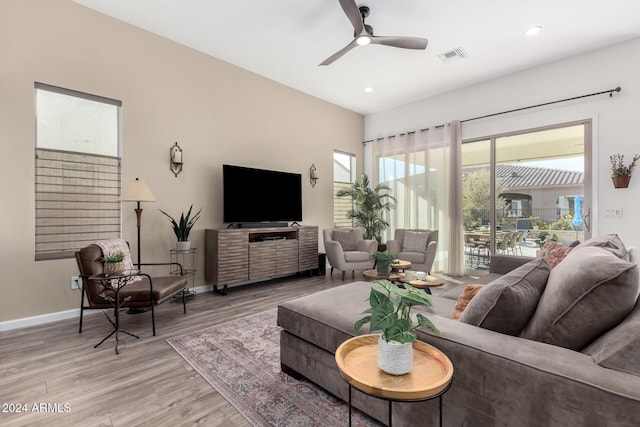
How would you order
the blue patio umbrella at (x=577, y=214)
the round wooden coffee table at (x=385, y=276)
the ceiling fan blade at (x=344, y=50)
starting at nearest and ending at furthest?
the ceiling fan blade at (x=344, y=50), the round wooden coffee table at (x=385, y=276), the blue patio umbrella at (x=577, y=214)

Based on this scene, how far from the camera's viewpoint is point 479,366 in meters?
1.18

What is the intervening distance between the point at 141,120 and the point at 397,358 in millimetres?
3928

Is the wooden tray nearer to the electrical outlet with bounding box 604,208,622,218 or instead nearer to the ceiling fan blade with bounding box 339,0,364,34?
the ceiling fan blade with bounding box 339,0,364,34

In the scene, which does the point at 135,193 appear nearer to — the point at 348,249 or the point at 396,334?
the point at 396,334

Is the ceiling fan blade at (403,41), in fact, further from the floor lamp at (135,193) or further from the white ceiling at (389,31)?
the floor lamp at (135,193)

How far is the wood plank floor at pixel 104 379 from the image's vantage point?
5.52 ft

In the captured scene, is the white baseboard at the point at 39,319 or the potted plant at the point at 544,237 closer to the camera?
the white baseboard at the point at 39,319

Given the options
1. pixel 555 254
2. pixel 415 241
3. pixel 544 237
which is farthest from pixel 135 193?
pixel 544 237

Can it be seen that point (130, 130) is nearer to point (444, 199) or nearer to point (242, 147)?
point (242, 147)

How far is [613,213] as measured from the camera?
3.89 metres

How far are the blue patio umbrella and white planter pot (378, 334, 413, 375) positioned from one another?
14.7ft

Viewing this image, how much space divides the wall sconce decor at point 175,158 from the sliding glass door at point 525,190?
14.8ft

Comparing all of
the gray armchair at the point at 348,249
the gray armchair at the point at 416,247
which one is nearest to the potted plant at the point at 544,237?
the gray armchair at the point at 416,247

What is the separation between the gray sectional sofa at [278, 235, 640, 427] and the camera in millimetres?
977
